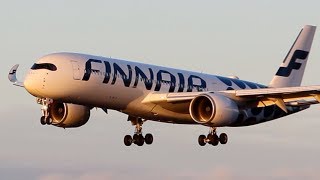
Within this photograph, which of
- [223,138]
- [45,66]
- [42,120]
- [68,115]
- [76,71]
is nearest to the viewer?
[76,71]

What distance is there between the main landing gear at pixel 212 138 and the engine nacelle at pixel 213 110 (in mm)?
3328

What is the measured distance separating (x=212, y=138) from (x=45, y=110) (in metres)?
11.1

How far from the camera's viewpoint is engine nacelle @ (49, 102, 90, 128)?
81.9 m

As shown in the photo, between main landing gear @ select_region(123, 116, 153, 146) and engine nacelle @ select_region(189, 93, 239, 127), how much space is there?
7.27m

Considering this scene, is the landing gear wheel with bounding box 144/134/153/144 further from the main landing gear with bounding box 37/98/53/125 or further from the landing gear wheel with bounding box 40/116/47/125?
the landing gear wheel with bounding box 40/116/47/125

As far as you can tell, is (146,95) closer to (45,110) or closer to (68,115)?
(45,110)

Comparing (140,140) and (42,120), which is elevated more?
(140,140)

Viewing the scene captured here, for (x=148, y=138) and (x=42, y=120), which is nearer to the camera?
(x=42, y=120)

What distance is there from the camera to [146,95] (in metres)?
77.6

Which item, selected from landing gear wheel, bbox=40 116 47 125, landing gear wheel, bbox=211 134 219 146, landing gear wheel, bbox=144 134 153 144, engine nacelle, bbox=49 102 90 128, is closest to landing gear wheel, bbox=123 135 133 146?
landing gear wheel, bbox=144 134 153 144

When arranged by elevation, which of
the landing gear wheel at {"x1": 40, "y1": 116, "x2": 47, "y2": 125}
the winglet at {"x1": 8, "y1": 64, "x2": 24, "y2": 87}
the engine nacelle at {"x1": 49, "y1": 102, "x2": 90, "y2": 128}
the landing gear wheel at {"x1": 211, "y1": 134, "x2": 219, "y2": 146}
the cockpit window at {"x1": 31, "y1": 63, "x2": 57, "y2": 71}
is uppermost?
the winglet at {"x1": 8, "y1": 64, "x2": 24, "y2": 87}

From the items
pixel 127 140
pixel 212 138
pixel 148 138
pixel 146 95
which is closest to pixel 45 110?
pixel 146 95

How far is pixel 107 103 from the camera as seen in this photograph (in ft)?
249

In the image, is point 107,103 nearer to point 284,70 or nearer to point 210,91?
point 210,91
